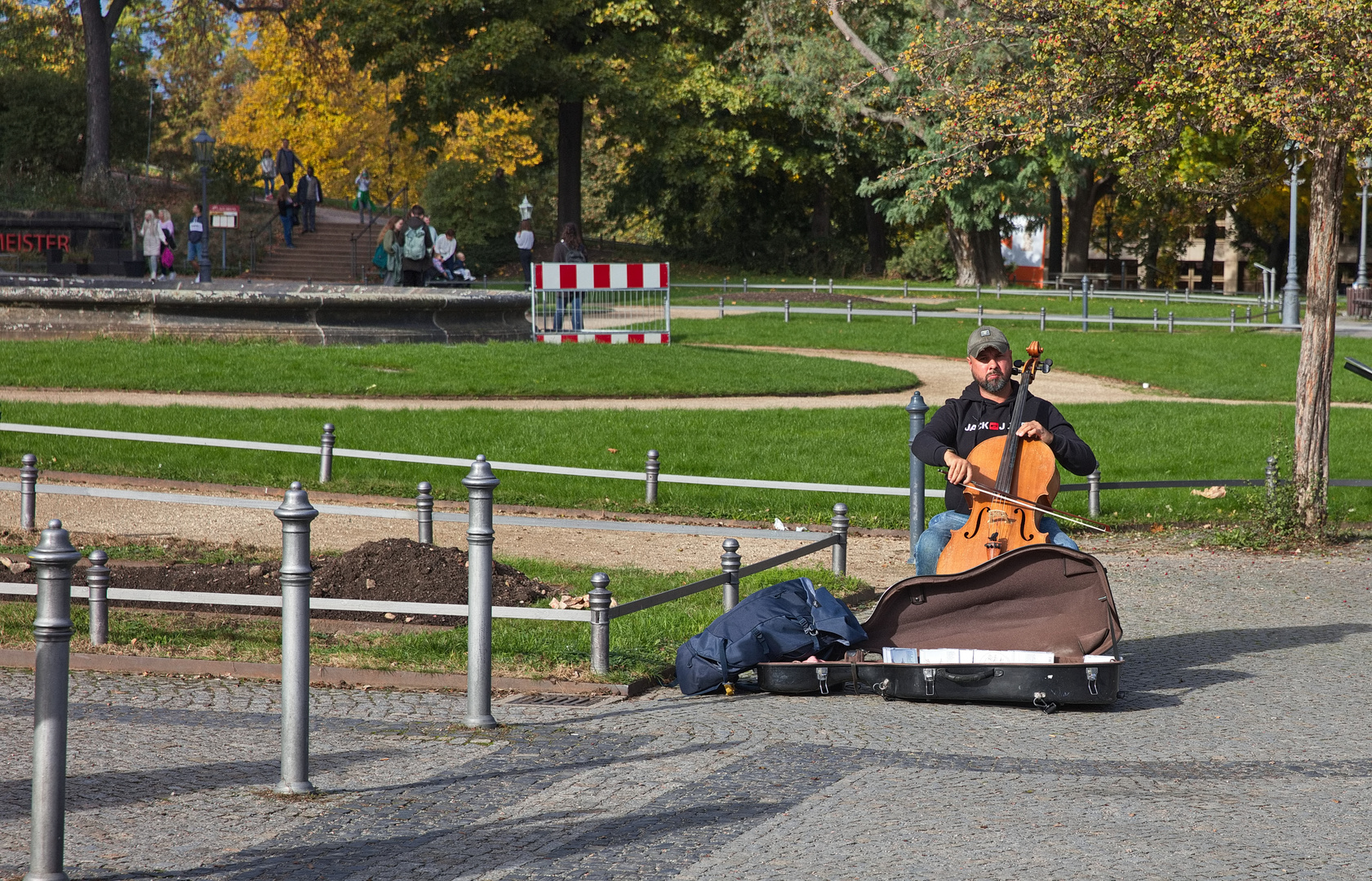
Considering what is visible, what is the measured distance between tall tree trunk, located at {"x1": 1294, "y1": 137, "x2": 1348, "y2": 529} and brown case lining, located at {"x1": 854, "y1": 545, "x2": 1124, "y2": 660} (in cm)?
554

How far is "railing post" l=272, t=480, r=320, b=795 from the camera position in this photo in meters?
5.07

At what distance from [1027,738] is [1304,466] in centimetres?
639

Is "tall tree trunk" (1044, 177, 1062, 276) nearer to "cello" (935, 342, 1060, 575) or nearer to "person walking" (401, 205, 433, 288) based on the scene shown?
"person walking" (401, 205, 433, 288)

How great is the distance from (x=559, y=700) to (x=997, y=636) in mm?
1971

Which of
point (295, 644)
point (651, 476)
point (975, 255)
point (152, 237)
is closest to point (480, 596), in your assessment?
point (295, 644)

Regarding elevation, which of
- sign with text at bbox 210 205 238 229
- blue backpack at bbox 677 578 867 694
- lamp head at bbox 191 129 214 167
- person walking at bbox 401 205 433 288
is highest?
lamp head at bbox 191 129 214 167

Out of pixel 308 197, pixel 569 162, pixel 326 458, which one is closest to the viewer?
pixel 326 458

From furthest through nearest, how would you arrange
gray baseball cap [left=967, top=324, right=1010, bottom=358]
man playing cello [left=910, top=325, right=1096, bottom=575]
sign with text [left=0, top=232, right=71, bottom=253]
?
sign with text [left=0, top=232, right=71, bottom=253]
gray baseball cap [left=967, top=324, right=1010, bottom=358]
man playing cello [left=910, top=325, right=1096, bottom=575]

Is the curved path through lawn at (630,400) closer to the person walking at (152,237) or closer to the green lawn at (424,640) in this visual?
the green lawn at (424,640)

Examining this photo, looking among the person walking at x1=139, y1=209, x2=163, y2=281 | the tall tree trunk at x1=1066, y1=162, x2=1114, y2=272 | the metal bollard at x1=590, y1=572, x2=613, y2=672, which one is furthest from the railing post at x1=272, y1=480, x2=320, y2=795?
the tall tree trunk at x1=1066, y1=162, x2=1114, y2=272

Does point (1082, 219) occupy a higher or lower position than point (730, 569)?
higher

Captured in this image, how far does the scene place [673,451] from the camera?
14875 millimetres

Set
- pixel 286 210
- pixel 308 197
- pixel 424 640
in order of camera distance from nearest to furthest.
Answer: pixel 424 640
pixel 286 210
pixel 308 197

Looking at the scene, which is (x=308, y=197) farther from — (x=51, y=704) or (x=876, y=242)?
(x=51, y=704)
